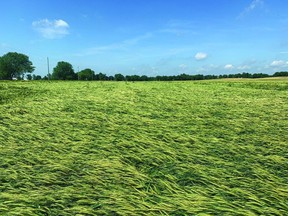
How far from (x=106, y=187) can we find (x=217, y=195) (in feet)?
3.79

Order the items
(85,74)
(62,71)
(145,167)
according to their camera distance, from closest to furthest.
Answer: (145,167) → (85,74) → (62,71)

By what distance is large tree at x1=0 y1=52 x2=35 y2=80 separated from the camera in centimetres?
10944

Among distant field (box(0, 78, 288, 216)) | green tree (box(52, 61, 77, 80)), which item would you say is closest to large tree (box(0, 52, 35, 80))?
green tree (box(52, 61, 77, 80))

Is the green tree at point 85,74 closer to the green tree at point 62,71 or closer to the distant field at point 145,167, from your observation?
the green tree at point 62,71

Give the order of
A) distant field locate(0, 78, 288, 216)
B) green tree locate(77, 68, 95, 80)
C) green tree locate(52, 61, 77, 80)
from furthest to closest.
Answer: green tree locate(52, 61, 77, 80) → green tree locate(77, 68, 95, 80) → distant field locate(0, 78, 288, 216)

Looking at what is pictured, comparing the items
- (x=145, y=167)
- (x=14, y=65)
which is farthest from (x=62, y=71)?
(x=145, y=167)

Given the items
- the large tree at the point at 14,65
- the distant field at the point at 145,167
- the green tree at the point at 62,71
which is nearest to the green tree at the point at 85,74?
the green tree at the point at 62,71

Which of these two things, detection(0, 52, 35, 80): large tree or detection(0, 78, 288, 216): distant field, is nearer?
detection(0, 78, 288, 216): distant field

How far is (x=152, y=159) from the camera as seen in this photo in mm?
3770

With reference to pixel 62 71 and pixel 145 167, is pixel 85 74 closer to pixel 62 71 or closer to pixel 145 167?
pixel 62 71

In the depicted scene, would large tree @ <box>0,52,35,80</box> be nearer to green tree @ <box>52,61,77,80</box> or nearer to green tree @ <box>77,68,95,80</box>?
green tree @ <box>52,61,77,80</box>

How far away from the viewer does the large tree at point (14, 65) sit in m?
109

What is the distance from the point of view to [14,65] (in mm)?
116250

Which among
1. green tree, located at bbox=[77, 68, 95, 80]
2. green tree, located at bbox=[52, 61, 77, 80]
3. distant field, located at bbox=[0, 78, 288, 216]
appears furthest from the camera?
green tree, located at bbox=[52, 61, 77, 80]
